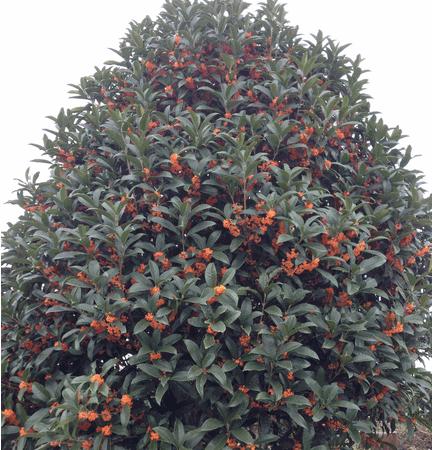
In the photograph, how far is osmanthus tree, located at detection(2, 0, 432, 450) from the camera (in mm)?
2281

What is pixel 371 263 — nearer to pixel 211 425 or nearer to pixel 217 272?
pixel 217 272

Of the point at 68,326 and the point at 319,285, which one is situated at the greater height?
the point at 319,285

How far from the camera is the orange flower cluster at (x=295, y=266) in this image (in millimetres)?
2393

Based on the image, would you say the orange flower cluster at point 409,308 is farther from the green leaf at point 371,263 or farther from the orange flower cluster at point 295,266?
the orange flower cluster at point 295,266

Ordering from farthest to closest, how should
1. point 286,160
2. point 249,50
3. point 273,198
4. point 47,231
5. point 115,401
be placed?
1. point 249,50
2. point 286,160
3. point 47,231
4. point 273,198
5. point 115,401

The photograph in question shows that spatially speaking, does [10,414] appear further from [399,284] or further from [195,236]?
[399,284]

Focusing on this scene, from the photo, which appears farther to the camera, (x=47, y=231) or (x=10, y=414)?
(x=47, y=231)

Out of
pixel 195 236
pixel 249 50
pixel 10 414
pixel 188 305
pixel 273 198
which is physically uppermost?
pixel 249 50

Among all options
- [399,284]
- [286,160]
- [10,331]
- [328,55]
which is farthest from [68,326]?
[328,55]

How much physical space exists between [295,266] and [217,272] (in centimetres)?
38

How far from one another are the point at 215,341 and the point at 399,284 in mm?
1118

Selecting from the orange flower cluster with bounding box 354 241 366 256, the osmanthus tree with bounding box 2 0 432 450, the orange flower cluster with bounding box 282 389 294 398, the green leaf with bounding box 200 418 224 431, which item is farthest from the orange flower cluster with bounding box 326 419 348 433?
the orange flower cluster with bounding box 354 241 366 256

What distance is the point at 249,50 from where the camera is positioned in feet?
10.5

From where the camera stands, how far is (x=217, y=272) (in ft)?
8.17
